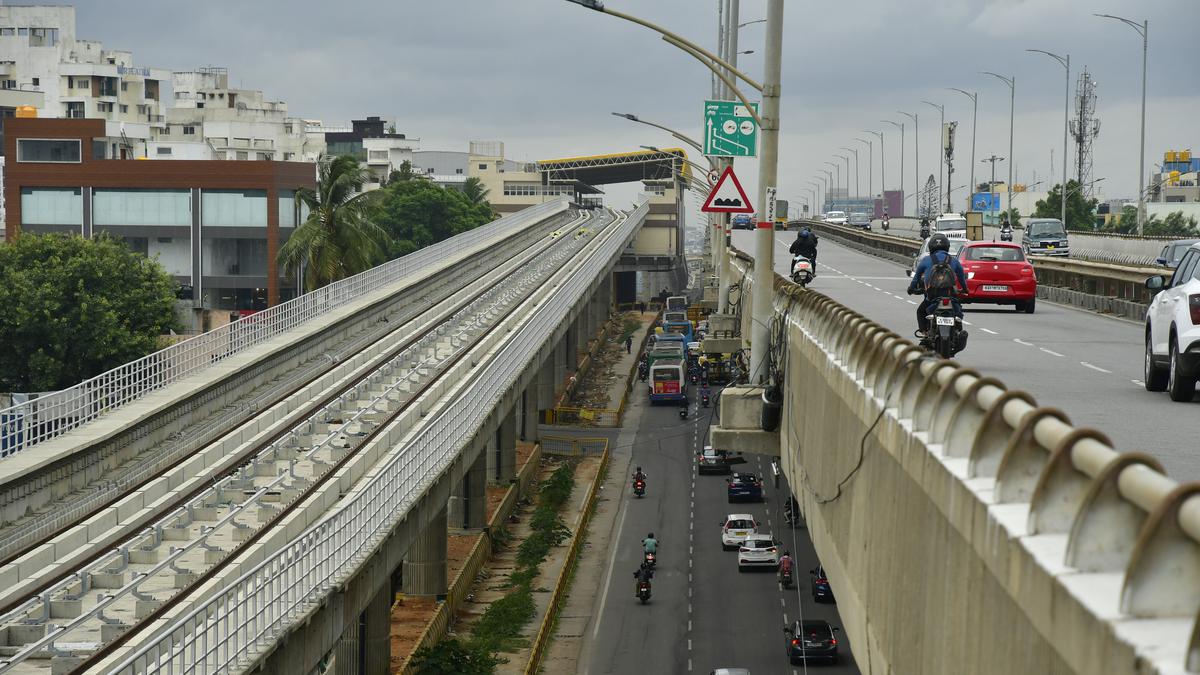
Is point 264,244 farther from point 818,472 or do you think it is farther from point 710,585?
point 818,472

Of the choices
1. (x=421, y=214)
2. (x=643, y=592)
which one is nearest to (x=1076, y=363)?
(x=643, y=592)

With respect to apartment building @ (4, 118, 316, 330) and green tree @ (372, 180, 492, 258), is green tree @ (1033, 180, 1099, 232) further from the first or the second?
apartment building @ (4, 118, 316, 330)

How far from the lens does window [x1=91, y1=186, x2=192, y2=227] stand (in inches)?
3415

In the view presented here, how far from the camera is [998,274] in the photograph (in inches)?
1320

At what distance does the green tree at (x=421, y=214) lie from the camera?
12506 centimetres

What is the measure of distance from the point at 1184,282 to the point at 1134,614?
12.9 metres

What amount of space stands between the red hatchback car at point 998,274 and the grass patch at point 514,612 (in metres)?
14.4

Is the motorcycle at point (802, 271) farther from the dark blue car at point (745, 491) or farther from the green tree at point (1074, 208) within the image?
the green tree at point (1074, 208)

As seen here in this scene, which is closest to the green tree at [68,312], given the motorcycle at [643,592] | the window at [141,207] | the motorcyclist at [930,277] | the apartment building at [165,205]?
the apartment building at [165,205]

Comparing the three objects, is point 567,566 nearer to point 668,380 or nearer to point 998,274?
point 998,274

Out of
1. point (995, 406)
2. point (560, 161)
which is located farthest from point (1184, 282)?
point (560, 161)

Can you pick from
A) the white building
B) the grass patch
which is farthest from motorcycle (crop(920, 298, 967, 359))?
the white building

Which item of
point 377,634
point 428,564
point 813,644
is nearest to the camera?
point 377,634

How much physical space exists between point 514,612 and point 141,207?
167 feet
